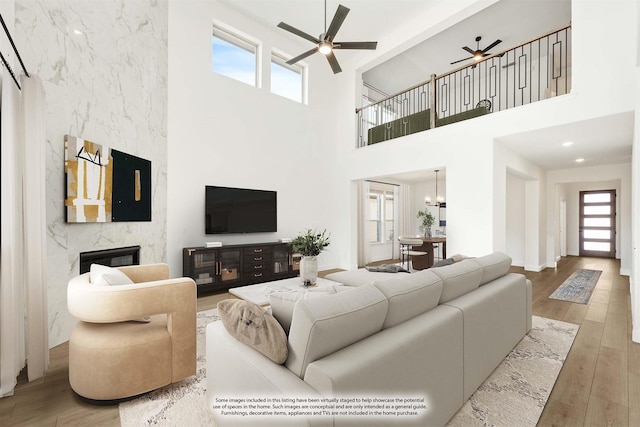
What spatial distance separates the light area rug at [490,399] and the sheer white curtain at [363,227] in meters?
4.75

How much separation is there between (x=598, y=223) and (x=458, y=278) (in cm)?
1032

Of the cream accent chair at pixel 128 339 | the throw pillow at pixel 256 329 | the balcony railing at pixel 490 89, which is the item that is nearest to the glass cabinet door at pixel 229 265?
the cream accent chair at pixel 128 339

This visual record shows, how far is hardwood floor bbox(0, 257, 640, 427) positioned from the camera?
68.9 inches

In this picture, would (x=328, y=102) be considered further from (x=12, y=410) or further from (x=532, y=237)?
(x=12, y=410)

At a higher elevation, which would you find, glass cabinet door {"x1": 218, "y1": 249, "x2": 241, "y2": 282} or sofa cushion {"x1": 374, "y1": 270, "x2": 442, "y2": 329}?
sofa cushion {"x1": 374, "y1": 270, "x2": 442, "y2": 329}

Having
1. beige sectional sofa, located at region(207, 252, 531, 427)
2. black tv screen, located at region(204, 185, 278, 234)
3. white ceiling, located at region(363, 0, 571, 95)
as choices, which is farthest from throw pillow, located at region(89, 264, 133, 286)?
white ceiling, located at region(363, 0, 571, 95)

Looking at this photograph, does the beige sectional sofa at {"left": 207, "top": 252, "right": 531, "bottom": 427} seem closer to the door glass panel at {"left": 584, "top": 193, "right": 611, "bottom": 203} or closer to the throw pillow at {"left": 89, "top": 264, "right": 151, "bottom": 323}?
the throw pillow at {"left": 89, "top": 264, "right": 151, "bottom": 323}

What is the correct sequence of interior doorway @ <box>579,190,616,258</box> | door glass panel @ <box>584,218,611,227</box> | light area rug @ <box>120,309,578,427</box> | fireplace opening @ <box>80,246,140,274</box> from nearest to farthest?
1. light area rug @ <box>120,309,578,427</box>
2. fireplace opening @ <box>80,246,140,274</box>
3. interior doorway @ <box>579,190,616,258</box>
4. door glass panel @ <box>584,218,611,227</box>

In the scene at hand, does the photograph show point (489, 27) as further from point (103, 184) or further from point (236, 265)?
point (103, 184)

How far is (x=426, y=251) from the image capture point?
641cm

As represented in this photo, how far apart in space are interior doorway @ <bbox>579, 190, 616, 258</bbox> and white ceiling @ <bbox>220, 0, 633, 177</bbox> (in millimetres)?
3728

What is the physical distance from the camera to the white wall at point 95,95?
2.74 metres

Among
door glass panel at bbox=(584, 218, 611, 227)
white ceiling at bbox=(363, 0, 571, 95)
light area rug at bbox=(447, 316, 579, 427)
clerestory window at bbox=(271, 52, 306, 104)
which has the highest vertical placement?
white ceiling at bbox=(363, 0, 571, 95)

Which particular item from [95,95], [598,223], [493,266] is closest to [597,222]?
[598,223]
